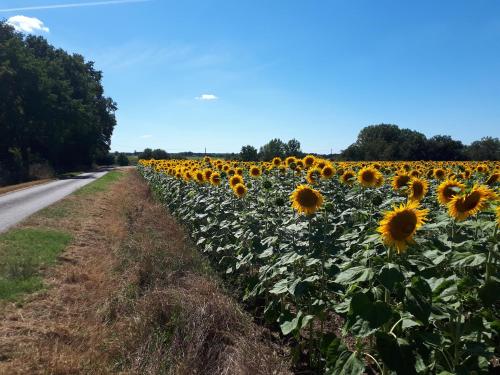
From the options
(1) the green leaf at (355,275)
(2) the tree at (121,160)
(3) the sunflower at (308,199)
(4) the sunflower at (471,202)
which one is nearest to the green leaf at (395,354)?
(1) the green leaf at (355,275)

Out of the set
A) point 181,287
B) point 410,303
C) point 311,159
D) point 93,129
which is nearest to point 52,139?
point 93,129

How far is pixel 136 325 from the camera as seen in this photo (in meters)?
4.43

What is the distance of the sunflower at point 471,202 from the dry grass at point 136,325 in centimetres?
193

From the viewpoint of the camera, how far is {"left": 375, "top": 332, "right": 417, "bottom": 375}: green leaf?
273 centimetres

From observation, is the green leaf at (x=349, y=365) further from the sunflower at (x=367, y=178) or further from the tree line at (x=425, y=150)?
the tree line at (x=425, y=150)

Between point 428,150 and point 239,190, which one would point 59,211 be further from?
point 428,150

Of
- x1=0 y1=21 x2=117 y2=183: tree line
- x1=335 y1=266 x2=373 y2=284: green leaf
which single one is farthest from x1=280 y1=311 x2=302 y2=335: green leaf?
x1=0 y1=21 x2=117 y2=183: tree line

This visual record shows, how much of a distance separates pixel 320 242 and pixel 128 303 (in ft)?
7.66

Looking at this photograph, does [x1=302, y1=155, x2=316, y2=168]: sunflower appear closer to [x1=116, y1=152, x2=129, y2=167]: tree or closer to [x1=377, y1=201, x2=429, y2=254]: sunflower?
[x1=377, y1=201, x2=429, y2=254]: sunflower

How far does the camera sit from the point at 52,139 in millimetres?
41219

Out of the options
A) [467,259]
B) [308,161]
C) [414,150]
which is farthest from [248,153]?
[414,150]

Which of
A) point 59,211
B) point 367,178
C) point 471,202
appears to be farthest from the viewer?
point 59,211

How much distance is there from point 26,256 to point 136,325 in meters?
3.83

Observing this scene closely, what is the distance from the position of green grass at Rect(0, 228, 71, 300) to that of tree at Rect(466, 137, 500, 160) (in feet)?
140
